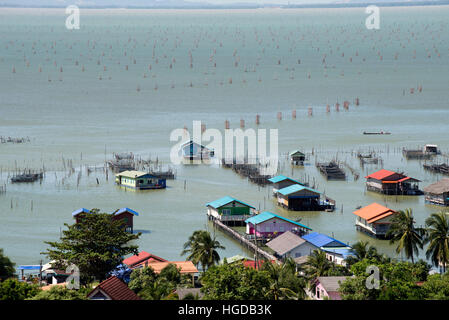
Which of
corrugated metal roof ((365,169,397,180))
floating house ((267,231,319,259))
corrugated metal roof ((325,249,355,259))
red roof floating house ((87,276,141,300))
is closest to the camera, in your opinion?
red roof floating house ((87,276,141,300))

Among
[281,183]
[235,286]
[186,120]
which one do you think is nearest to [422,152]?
[281,183]

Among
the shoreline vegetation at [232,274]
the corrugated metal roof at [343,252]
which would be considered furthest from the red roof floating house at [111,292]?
the corrugated metal roof at [343,252]

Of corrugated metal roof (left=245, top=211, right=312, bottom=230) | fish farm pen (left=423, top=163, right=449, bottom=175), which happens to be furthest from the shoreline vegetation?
fish farm pen (left=423, top=163, right=449, bottom=175)

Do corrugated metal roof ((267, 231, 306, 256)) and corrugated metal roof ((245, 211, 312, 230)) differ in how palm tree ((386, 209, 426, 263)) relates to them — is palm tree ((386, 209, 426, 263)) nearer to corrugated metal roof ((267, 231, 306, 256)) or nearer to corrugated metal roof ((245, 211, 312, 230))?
corrugated metal roof ((267, 231, 306, 256))

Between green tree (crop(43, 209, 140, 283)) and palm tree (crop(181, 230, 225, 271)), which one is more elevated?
green tree (crop(43, 209, 140, 283))

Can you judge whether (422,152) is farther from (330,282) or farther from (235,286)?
(235,286)

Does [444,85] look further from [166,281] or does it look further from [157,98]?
[166,281]
